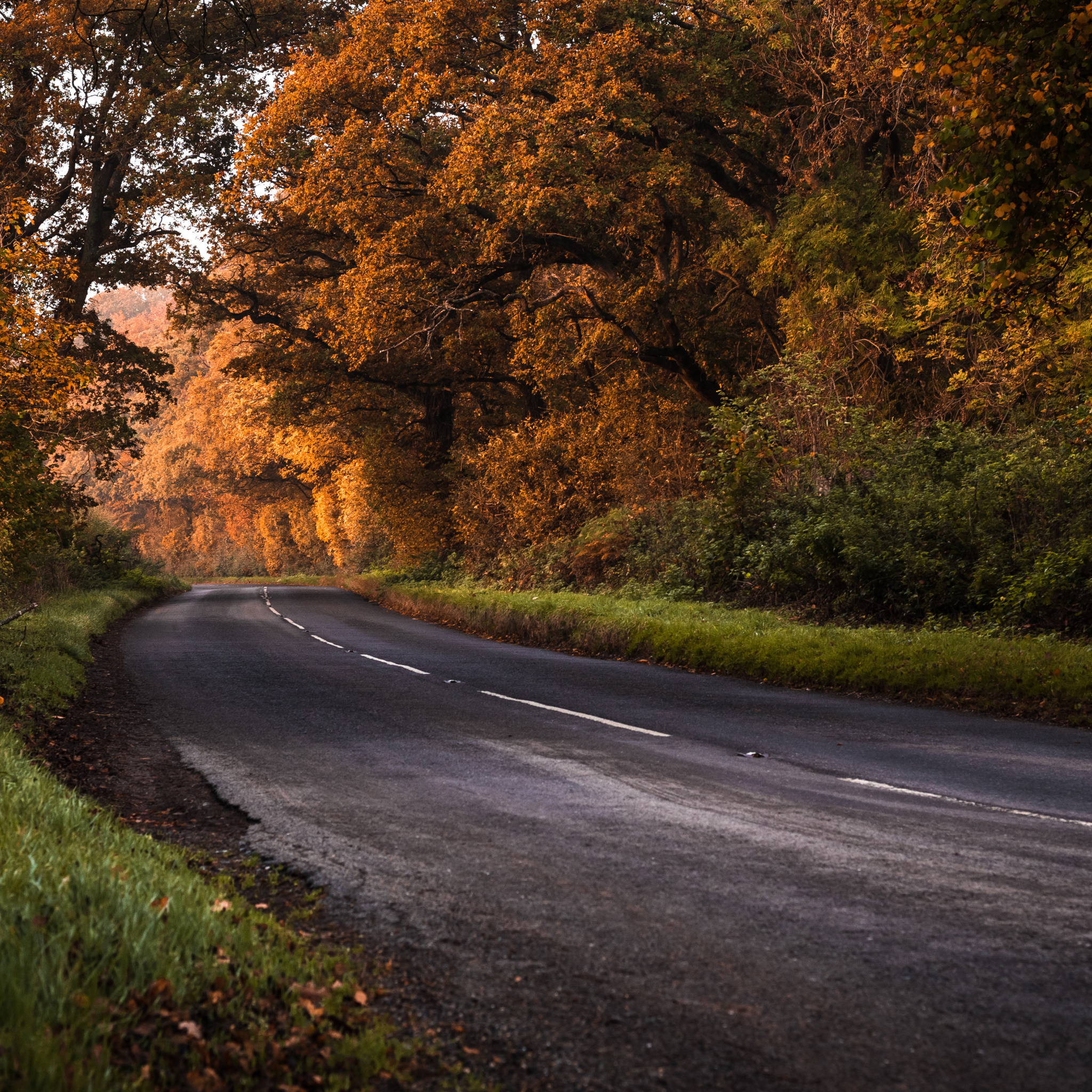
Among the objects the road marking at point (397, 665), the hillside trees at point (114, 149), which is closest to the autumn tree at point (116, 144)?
the hillside trees at point (114, 149)

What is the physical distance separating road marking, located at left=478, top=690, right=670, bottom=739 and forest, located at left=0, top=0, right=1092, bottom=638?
5786 mm

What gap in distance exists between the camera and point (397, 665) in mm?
15266

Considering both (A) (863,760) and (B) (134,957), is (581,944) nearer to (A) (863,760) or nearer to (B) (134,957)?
(B) (134,957)

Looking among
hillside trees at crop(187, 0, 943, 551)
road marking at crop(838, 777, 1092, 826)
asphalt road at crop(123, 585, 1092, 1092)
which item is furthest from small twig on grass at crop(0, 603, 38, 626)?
hillside trees at crop(187, 0, 943, 551)

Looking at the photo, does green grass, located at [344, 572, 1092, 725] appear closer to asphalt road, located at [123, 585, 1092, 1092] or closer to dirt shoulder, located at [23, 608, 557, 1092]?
asphalt road, located at [123, 585, 1092, 1092]

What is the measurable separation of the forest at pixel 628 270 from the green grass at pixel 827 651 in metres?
1.56

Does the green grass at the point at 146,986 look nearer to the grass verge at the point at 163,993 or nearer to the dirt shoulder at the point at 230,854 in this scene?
the grass verge at the point at 163,993

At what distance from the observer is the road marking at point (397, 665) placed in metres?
14.3

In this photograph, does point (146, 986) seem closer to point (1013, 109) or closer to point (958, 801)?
point (958, 801)

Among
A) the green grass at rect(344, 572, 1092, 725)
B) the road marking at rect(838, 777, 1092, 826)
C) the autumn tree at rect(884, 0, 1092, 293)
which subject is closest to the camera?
the road marking at rect(838, 777, 1092, 826)

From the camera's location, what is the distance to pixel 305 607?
3192 centimetres

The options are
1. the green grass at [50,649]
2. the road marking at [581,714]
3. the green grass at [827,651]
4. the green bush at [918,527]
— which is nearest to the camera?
the road marking at [581,714]

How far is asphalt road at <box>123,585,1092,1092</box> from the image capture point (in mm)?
3281

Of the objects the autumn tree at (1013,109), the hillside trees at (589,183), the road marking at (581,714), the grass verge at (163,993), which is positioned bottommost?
the road marking at (581,714)
